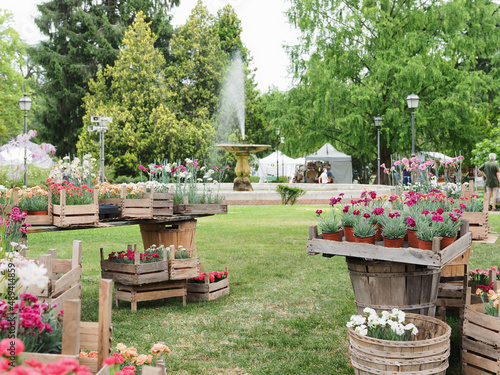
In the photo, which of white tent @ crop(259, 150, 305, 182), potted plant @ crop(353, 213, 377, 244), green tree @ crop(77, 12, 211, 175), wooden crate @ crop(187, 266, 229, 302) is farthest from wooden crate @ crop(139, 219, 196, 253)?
white tent @ crop(259, 150, 305, 182)

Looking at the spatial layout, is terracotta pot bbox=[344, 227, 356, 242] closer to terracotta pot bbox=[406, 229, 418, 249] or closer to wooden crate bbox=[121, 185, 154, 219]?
terracotta pot bbox=[406, 229, 418, 249]

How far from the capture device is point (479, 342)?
3951 mm

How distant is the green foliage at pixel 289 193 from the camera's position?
70.8 ft

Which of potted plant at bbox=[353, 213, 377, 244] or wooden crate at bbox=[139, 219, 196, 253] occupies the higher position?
potted plant at bbox=[353, 213, 377, 244]

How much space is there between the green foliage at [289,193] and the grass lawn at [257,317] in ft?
34.7

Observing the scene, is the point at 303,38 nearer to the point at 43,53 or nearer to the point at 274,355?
the point at 43,53

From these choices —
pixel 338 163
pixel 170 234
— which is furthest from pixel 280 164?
pixel 170 234

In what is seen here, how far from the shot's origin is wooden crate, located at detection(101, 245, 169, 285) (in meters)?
6.19

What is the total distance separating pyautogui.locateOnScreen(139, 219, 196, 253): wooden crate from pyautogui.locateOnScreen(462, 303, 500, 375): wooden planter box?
4.11 metres

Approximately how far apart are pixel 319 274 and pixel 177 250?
2338 millimetres

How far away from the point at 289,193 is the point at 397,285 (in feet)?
57.1

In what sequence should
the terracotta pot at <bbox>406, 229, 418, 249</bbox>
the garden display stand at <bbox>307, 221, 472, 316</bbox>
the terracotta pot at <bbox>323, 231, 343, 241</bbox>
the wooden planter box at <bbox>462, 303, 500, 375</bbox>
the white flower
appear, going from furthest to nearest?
1. the terracotta pot at <bbox>323, 231, 343, 241</bbox>
2. the terracotta pot at <bbox>406, 229, 418, 249</bbox>
3. the garden display stand at <bbox>307, 221, 472, 316</bbox>
4. the wooden planter box at <bbox>462, 303, 500, 375</bbox>
5. the white flower

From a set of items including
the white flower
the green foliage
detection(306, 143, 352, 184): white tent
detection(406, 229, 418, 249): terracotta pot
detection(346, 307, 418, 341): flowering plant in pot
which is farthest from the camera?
detection(306, 143, 352, 184): white tent

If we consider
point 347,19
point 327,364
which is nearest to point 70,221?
point 327,364
